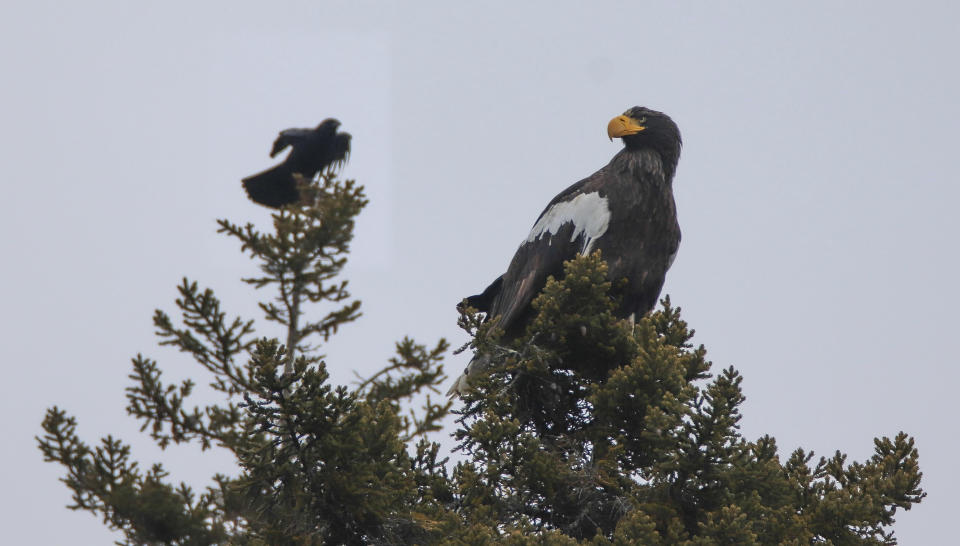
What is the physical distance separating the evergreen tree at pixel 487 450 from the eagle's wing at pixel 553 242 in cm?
160

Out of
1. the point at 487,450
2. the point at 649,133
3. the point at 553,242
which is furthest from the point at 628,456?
the point at 649,133

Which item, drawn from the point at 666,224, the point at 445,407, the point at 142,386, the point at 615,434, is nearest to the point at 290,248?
the point at 142,386

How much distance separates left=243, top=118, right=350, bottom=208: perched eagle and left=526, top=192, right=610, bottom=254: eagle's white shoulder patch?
3.19m

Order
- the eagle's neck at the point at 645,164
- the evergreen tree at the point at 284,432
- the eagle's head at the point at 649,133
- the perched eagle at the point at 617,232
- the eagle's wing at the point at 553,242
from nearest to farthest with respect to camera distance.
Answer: the evergreen tree at the point at 284,432 < the perched eagle at the point at 617,232 < the eagle's wing at the point at 553,242 < the eagle's neck at the point at 645,164 < the eagle's head at the point at 649,133

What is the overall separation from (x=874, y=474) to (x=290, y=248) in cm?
400

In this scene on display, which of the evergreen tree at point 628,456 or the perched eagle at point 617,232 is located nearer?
the evergreen tree at point 628,456

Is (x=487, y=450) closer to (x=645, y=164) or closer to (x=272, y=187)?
(x=272, y=187)

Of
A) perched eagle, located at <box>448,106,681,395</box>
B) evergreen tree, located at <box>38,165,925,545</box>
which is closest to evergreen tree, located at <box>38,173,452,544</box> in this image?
evergreen tree, located at <box>38,165,925,545</box>

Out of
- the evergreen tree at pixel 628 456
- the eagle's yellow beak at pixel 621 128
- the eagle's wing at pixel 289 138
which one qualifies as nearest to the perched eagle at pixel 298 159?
the eagle's wing at pixel 289 138

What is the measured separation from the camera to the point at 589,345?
263 inches

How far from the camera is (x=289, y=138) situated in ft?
17.9

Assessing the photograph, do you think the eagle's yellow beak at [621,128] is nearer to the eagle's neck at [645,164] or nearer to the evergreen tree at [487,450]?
the eagle's neck at [645,164]

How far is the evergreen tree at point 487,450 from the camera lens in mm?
4332

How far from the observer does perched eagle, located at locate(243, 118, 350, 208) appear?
513 centimetres
